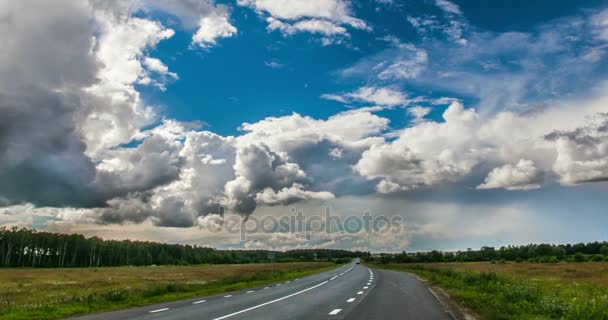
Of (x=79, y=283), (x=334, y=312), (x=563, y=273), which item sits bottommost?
(x=79, y=283)

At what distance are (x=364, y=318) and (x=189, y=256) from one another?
188 meters

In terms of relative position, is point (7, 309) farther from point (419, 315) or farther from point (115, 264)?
point (115, 264)

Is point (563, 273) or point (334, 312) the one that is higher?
point (334, 312)

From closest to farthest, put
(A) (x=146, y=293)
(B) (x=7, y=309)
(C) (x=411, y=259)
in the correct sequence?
(B) (x=7, y=309), (A) (x=146, y=293), (C) (x=411, y=259)

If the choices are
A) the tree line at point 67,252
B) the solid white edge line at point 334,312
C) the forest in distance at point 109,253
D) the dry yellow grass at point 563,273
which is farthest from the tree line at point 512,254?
the solid white edge line at point 334,312

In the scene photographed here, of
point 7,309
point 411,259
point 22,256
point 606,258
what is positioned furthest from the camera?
point 22,256

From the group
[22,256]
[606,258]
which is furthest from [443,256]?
[22,256]

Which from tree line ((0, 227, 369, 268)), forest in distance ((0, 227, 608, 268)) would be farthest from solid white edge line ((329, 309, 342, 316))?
tree line ((0, 227, 369, 268))

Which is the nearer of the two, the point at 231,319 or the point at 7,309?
the point at 231,319

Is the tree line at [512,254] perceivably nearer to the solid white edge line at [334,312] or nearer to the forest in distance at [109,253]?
the forest in distance at [109,253]

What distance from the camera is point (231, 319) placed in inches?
491

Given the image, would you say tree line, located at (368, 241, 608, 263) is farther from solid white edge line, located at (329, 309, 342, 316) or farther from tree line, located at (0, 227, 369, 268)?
Answer: solid white edge line, located at (329, 309, 342, 316)

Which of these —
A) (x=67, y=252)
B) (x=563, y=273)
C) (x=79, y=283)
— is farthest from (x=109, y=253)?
(x=563, y=273)

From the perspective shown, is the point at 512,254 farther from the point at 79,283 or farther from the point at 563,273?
the point at 79,283
